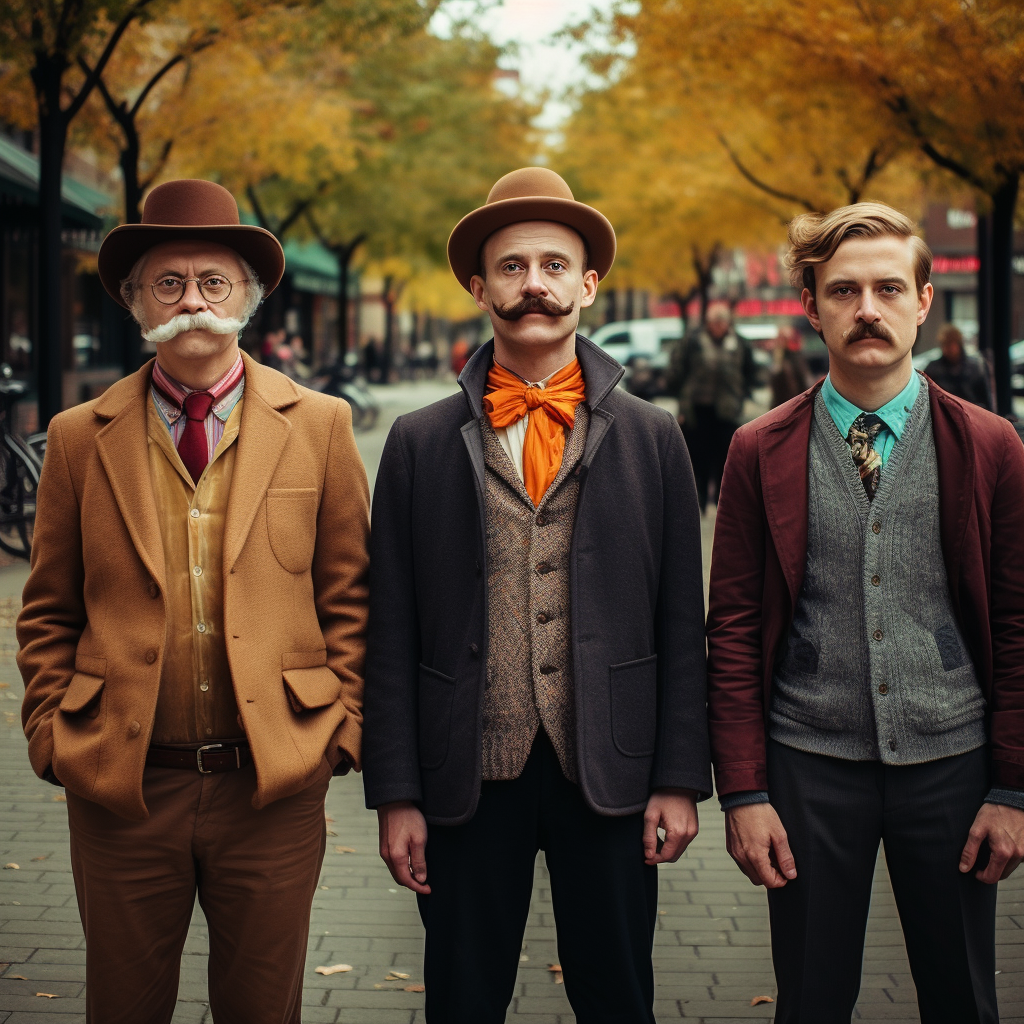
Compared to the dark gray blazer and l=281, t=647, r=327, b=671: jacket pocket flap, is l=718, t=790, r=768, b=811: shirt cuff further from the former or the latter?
l=281, t=647, r=327, b=671: jacket pocket flap

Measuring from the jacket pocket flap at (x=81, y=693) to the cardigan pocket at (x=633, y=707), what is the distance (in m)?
1.07

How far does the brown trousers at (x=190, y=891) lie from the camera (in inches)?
106

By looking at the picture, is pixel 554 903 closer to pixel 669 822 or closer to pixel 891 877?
pixel 669 822

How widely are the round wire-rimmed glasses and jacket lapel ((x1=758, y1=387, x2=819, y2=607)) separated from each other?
1218mm

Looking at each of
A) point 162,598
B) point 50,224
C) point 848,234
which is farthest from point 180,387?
point 50,224

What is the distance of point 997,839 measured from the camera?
8.53 ft

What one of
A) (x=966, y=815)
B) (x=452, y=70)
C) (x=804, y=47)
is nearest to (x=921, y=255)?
(x=966, y=815)

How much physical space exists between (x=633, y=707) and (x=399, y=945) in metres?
1.82

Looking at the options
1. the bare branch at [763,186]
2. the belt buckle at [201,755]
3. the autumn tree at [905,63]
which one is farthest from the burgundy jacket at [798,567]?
the bare branch at [763,186]

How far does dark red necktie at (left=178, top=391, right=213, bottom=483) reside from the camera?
9.21ft

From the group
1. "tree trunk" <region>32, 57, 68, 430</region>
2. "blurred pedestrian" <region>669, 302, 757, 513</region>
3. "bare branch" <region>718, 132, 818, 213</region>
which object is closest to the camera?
"tree trunk" <region>32, 57, 68, 430</region>

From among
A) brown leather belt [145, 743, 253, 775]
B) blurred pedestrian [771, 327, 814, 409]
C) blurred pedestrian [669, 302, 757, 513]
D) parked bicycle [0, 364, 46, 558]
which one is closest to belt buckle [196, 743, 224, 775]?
brown leather belt [145, 743, 253, 775]

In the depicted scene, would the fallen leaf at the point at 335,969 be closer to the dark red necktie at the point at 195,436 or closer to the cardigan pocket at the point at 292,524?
the cardigan pocket at the point at 292,524

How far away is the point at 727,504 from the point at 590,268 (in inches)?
24.6
